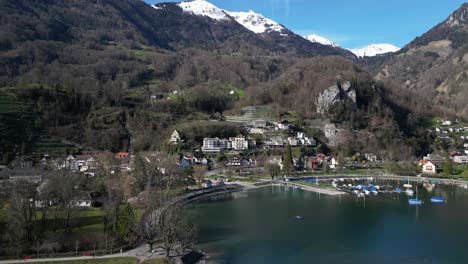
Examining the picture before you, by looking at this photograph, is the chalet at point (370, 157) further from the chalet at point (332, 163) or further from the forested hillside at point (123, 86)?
the chalet at point (332, 163)

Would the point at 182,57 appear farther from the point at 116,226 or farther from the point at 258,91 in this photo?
the point at 116,226

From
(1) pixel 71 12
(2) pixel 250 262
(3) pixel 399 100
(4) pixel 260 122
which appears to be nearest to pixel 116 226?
(2) pixel 250 262

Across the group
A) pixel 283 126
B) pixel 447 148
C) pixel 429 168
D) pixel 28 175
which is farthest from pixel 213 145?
pixel 447 148

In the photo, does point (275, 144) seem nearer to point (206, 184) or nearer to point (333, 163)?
point (333, 163)

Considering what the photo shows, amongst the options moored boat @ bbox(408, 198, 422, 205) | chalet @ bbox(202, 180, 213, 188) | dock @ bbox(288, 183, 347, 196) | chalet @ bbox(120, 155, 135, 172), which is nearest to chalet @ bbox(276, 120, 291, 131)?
dock @ bbox(288, 183, 347, 196)

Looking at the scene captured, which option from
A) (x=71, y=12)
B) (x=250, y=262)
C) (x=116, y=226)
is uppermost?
(x=71, y=12)

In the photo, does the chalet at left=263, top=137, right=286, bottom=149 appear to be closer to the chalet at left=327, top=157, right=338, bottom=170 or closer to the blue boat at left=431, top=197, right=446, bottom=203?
the chalet at left=327, top=157, right=338, bottom=170

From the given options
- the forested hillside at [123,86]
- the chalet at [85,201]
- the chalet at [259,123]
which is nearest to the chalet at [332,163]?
the forested hillside at [123,86]
